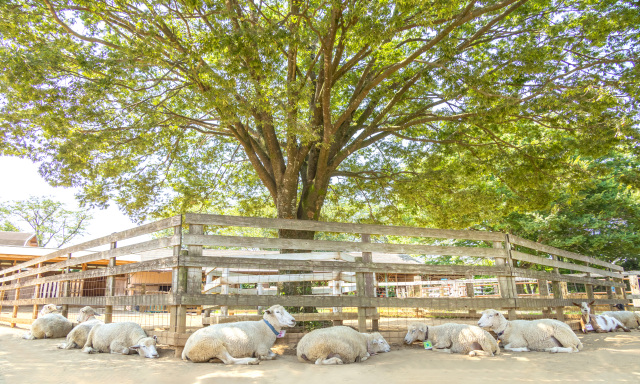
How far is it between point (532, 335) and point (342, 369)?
142 inches

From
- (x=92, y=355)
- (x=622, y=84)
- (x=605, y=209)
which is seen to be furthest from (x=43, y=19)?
(x=605, y=209)

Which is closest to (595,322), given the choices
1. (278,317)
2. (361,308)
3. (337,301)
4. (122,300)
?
(361,308)

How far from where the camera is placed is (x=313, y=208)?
32.2ft

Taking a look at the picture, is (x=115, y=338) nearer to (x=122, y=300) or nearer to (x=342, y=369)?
(x=122, y=300)

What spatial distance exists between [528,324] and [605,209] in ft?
64.8

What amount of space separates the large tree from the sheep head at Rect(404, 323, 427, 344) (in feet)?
12.9

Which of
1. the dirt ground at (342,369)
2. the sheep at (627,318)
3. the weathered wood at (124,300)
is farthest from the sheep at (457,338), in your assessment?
the sheep at (627,318)

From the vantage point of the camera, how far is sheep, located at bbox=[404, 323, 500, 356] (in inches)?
239

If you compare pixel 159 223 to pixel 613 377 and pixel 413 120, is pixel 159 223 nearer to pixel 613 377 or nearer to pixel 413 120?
pixel 613 377

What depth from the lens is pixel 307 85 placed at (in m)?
7.73

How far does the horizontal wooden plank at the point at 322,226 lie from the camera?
595 centimetres

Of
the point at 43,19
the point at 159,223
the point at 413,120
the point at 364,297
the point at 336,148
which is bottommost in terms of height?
the point at 364,297

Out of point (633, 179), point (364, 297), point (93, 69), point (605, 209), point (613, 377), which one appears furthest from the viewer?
point (605, 209)

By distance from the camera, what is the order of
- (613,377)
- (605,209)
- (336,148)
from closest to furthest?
(613,377), (336,148), (605,209)
